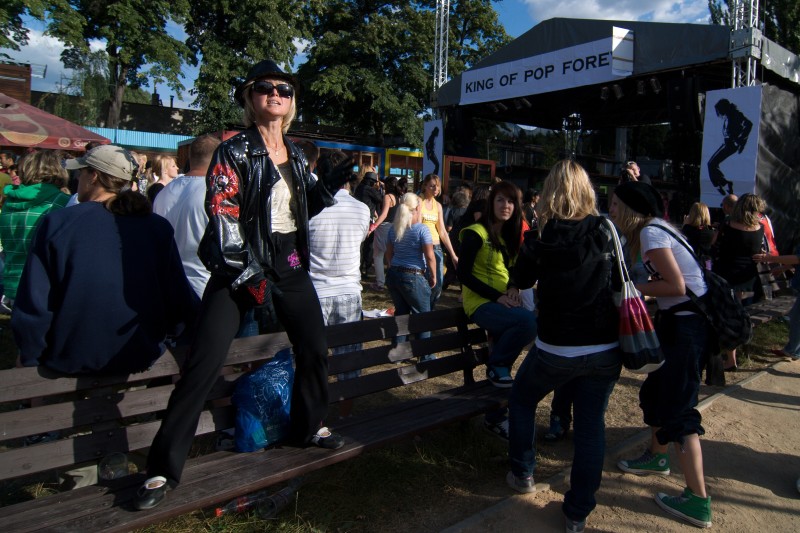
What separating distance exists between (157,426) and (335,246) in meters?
1.44

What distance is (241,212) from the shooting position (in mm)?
2301

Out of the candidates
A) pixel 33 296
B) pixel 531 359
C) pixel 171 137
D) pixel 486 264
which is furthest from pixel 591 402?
pixel 171 137

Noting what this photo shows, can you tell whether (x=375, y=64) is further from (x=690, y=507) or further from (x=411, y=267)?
(x=690, y=507)

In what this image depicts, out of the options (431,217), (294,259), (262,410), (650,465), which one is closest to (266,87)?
(294,259)

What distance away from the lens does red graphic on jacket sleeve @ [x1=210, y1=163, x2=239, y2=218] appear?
2.20 meters

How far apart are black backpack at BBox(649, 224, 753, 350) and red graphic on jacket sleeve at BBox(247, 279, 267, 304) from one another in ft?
6.46

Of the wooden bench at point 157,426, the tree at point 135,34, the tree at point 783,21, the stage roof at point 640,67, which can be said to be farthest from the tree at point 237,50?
the wooden bench at point 157,426

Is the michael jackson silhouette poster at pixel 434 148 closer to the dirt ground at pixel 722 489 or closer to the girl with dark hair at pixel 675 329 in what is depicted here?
the dirt ground at pixel 722 489

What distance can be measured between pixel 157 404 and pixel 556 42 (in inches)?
467

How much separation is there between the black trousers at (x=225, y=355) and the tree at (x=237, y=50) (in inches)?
1041

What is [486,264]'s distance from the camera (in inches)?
148

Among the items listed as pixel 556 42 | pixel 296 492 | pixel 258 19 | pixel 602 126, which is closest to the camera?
pixel 296 492

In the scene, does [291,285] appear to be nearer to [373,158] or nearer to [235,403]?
[235,403]

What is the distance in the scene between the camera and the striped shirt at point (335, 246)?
3.47 metres
